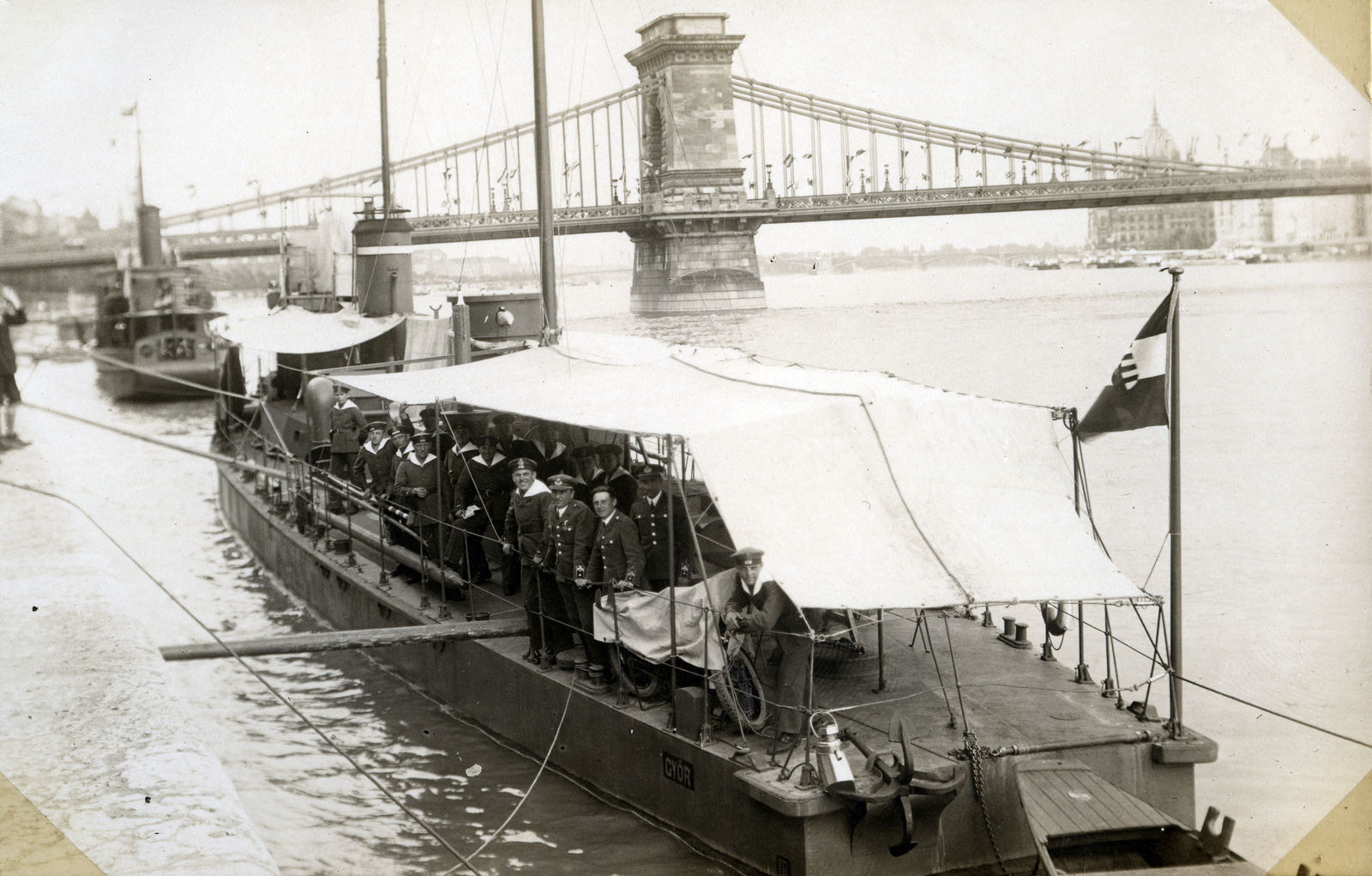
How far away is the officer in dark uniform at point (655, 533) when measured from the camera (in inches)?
402

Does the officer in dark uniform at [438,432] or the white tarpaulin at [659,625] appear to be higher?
the officer in dark uniform at [438,432]

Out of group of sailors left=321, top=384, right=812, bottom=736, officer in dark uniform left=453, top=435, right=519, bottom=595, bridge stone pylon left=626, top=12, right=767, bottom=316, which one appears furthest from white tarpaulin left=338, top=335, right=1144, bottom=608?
bridge stone pylon left=626, top=12, right=767, bottom=316

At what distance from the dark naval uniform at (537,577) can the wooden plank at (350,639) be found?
0.95 feet

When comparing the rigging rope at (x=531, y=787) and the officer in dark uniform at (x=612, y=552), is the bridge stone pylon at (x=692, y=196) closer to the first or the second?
the rigging rope at (x=531, y=787)

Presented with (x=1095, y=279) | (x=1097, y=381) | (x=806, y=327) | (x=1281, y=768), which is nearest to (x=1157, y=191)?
(x=1097, y=381)

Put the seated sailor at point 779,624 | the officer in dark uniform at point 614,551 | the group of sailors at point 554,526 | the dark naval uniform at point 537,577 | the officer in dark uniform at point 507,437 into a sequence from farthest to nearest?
the officer in dark uniform at point 507,437 → the dark naval uniform at point 537,577 → the officer in dark uniform at point 614,551 → the group of sailors at point 554,526 → the seated sailor at point 779,624

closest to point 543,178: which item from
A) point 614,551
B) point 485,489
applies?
point 485,489

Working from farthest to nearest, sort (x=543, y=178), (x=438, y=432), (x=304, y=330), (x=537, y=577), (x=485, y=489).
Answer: (x=304, y=330), (x=543, y=178), (x=485, y=489), (x=438, y=432), (x=537, y=577)

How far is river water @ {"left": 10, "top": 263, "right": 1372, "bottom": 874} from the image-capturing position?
10.2m

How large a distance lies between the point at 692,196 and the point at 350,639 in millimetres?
39468

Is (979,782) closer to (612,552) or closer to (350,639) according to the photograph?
(612,552)

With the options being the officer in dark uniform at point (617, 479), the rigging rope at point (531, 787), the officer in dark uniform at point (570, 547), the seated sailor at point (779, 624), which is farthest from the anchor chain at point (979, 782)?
the officer in dark uniform at point (617, 479)

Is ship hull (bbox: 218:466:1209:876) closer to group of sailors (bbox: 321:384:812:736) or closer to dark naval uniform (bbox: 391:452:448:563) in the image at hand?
group of sailors (bbox: 321:384:812:736)

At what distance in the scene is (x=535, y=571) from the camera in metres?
10.5
